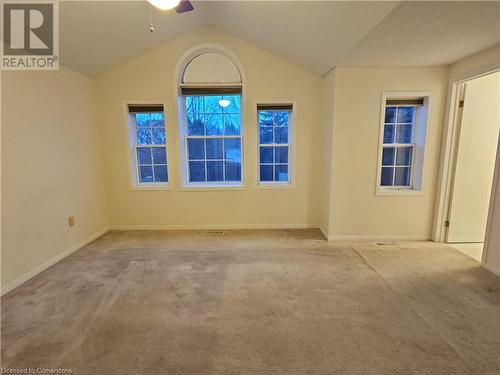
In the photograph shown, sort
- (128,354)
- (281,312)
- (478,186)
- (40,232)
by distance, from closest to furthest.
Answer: (128,354) → (281,312) → (40,232) → (478,186)

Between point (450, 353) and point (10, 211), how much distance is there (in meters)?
3.76

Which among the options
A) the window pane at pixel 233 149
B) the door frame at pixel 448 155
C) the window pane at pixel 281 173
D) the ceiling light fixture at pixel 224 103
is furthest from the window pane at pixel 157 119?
the door frame at pixel 448 155

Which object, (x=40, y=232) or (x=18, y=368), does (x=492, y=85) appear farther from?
(x=40, y=232)

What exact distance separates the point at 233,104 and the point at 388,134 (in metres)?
2.31

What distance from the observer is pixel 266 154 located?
4035 mm

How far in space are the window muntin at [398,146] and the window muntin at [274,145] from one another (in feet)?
4.55

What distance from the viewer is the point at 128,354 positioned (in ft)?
5.37

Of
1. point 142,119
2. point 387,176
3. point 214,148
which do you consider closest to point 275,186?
point 214,148

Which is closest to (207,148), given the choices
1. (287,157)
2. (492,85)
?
(287,157)

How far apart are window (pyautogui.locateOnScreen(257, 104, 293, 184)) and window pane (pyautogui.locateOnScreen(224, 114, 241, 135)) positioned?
35 centimetres

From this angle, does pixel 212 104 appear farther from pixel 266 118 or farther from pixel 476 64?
pixel 476 64

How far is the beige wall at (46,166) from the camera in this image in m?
2.41

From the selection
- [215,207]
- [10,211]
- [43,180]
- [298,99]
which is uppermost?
[298,99]

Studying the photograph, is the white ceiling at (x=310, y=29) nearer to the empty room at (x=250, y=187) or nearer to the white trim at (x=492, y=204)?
the empty room at (x=250, y=187)
